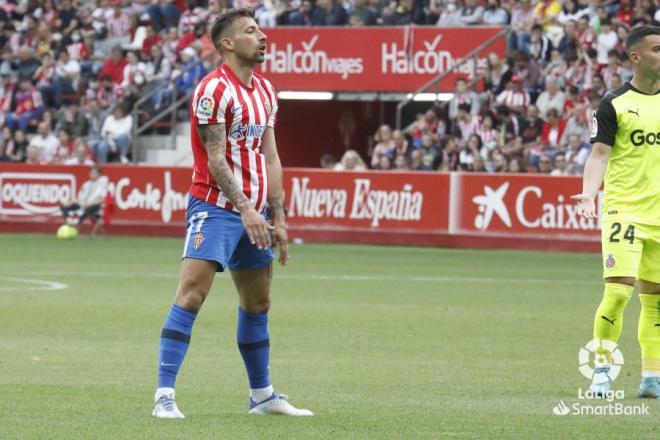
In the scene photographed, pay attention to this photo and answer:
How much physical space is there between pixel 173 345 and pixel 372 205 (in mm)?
19538

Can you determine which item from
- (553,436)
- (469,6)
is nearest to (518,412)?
(553,436)

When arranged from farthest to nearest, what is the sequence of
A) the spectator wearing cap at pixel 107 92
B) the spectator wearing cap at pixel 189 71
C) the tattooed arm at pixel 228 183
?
the spectator wearing cap at pixel 107 92, the spectator wearing cap at pixel 189 71, the tattooed arm at pixel 228 183

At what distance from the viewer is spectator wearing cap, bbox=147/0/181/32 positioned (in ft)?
118

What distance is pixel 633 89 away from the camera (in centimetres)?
909

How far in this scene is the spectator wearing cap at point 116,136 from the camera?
108ft

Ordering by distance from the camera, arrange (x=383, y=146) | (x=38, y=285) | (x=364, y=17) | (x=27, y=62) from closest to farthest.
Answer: (x=38, y=285) < (x=383, y=146) < (x=364, y=17) < (x=27, y=62)

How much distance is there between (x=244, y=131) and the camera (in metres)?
8.11

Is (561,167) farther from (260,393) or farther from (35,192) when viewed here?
(260,393)

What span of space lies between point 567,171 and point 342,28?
8.16 metres

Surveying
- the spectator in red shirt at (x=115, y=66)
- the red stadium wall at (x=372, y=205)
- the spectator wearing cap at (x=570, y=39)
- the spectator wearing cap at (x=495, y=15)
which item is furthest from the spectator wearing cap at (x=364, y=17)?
the spectator in red shirt at (x=115, y=66)

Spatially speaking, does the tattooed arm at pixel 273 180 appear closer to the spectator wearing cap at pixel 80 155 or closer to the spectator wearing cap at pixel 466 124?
the spectator wearing cap at pixel 466 124

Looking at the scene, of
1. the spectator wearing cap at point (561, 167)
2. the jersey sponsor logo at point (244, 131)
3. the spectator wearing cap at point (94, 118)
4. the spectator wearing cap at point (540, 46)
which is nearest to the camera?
the jersey sponsor logo at point (244, 131)

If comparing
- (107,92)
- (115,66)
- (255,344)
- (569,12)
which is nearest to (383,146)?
(569,12)

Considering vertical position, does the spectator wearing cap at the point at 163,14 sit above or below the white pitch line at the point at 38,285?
above
